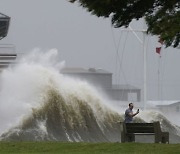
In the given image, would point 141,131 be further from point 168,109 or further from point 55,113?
point 168,109

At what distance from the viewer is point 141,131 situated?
16609mm

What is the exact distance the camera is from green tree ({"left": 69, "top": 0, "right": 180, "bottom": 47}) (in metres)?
12.3

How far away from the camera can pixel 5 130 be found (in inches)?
895

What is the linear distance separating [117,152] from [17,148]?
8.07 feet

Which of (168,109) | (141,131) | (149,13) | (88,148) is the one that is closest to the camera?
(149,13)

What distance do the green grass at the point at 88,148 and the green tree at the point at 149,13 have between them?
2379 mm

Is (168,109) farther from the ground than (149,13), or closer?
closer

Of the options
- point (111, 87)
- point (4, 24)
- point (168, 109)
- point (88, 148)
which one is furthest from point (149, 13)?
point (111, 87)

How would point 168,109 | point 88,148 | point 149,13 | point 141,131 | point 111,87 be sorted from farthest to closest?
point 111,87 < point 168,109 < point 141,131 < point 88,148 < point 149,13

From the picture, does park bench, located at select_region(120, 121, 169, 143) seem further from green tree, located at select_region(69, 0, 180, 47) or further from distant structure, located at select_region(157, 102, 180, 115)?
distant structure, located at select_region(157, 102, 180, 115)

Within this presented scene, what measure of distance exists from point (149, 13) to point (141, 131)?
14.1 ft

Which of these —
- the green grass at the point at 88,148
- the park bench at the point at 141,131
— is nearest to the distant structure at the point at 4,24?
the park bench at the point at 141,131

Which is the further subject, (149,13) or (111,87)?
(111,87)

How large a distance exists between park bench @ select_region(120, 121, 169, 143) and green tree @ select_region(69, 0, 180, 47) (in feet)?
11.7
